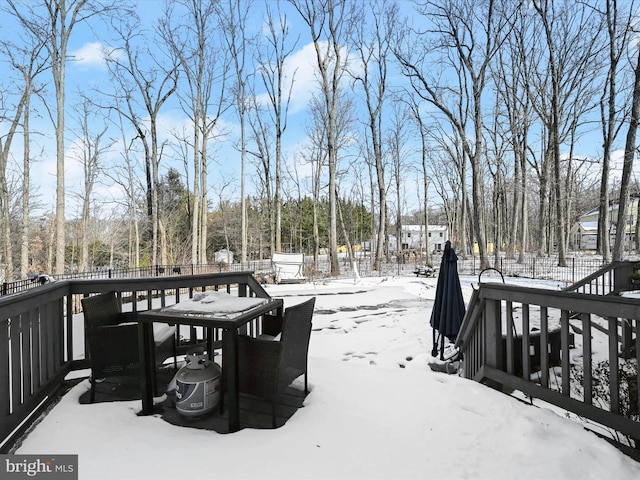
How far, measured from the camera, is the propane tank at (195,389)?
242 centimetres

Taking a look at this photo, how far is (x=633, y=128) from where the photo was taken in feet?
39.6

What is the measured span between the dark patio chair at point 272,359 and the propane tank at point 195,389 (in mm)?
212

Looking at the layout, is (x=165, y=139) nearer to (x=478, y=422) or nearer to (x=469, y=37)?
(x=469, y=37)

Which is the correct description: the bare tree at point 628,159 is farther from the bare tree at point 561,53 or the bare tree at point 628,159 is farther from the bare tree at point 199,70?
the bare tree at point 199,70

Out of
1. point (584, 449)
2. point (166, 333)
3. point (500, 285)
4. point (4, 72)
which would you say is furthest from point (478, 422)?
point (4, 72)

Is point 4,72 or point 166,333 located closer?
point 166,333

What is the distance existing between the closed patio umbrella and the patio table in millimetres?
2740

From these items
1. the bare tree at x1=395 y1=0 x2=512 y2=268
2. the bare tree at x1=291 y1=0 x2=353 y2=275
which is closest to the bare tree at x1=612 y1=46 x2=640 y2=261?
the bare tree at x1=395 y1=0 x2=512 y2=268

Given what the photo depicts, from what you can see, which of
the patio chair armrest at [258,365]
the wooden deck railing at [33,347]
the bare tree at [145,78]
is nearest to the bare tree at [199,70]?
the bare tree at [145,78]

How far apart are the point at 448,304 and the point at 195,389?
3.33 metres

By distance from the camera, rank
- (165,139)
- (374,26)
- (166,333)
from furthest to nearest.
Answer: (165,139) → (374,26) → (166,333)

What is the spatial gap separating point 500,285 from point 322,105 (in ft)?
67.5

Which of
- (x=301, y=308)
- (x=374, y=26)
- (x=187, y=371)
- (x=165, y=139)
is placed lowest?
(x=187, y=371)

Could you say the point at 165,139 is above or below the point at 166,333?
above
